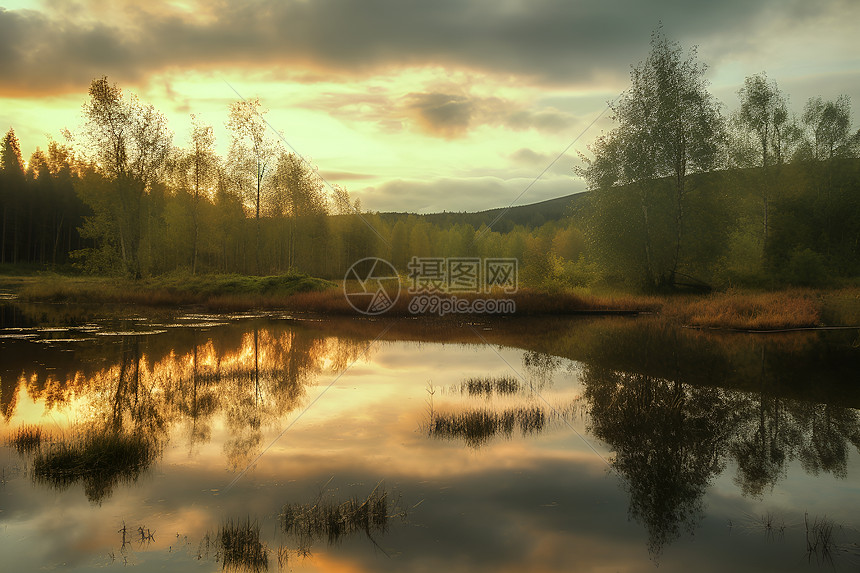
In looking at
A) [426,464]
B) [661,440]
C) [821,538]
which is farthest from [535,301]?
[821,538]

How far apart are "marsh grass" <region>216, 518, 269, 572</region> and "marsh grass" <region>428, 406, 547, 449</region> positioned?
4221mm

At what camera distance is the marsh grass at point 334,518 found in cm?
593

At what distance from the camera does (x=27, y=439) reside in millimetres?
8867

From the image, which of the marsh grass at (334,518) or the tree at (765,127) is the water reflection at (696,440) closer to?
the marsh grass at (334,518)

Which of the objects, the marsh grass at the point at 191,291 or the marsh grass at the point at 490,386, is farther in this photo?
the marsh grass at the point at 191,291

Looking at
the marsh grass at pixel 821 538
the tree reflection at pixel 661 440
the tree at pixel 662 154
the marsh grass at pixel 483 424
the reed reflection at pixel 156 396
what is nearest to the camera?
the marsh grass at pixel 821 538

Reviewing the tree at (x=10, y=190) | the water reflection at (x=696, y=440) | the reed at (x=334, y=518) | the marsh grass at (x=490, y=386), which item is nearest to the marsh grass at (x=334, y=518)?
the reed at (x=334, y=518)

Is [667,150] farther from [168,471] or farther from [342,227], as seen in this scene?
[342,227]

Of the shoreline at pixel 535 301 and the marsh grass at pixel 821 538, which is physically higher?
the shoreline at pixel 535 301

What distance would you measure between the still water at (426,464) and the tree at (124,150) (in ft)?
99.2

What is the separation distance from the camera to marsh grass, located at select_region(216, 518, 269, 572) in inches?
207

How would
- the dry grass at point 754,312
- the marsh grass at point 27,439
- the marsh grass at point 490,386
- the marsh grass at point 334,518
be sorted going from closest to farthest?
1. the marsh grass at point 334,518
2. the marsh grass at point 27,439
3. the marsh grass at point 490,386
4. the dry grass at point 754,312

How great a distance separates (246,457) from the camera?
8.34 metres

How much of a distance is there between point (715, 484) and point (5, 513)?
956 cm
